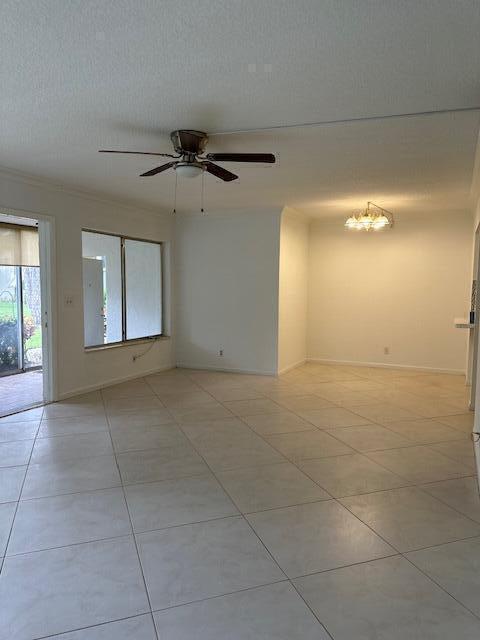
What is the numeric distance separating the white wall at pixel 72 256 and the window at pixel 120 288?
10.1 inches

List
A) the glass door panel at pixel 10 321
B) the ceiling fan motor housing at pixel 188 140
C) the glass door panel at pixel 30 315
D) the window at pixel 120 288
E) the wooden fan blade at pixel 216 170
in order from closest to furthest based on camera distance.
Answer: the ceiling fan motor housing at pixel 188 140 → the wooden fan blade at pixel 216 170 → the window at pixel 120 288 → the glass door panel at pixel 10 321 → the glass door panel at pixel 30 315

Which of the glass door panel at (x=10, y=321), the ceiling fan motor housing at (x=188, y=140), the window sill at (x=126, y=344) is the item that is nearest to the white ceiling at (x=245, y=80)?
the ceiling fan motor housing at (x=188, y=140)

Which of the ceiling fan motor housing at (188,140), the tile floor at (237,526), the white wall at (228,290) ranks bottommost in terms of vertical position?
the tile floor at (237,526)

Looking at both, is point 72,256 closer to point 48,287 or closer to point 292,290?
point 48,287

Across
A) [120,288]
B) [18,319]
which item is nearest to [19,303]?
[18,319]

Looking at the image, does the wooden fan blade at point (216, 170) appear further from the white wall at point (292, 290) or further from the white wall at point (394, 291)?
the white wall at point (394, 291)

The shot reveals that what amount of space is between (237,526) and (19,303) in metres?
6.05

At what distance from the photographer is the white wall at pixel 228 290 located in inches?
267

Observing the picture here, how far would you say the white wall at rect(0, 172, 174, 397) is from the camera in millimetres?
4767

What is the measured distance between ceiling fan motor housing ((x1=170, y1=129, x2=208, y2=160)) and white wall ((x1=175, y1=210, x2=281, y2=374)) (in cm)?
340

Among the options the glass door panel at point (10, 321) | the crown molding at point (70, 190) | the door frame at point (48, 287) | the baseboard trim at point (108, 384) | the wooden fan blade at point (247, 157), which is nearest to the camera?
the wooden fan blade at point (247, 157)

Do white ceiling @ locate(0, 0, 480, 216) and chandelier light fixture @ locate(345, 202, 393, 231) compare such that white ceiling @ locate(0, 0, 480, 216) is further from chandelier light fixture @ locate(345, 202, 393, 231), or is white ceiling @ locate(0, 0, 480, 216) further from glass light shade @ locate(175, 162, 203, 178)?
chandelier light fixture @ locate(345, 202, 393, 231)

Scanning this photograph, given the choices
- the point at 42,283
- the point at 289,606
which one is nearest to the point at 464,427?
the point at 289,606

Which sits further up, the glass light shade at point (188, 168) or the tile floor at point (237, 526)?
the glass light shade at point (188, 168)
